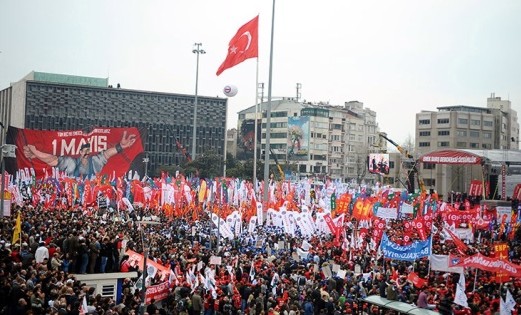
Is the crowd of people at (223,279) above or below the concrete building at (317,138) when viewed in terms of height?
below

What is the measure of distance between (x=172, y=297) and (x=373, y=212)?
19.1 meters

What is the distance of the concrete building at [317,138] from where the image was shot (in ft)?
358

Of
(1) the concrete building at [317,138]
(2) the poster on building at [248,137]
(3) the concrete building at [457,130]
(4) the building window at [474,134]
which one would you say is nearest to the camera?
(3) the concrete building at [457,130]

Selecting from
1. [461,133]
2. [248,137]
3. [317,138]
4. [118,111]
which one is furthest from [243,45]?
[317,138]

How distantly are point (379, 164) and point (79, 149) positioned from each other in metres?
58.3

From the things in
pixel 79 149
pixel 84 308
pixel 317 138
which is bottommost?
pixel 84 308

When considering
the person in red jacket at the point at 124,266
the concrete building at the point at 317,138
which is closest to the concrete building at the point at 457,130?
the concrete building at the point at 317,138

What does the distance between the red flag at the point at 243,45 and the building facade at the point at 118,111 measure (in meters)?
67.5

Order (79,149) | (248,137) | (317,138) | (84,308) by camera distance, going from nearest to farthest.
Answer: (84,308) < (79,149) < (248,137) < (317,138)

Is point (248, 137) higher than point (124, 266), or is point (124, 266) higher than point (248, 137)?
point (248, 137)

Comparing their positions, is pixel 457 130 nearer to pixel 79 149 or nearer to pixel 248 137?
pixel 248 137

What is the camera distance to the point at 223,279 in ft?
60.1

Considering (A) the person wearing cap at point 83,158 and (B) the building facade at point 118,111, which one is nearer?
(A) the person wearing cap at point 83,158

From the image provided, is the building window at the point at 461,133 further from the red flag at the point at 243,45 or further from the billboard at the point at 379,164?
the red flag at the point at 243,45
